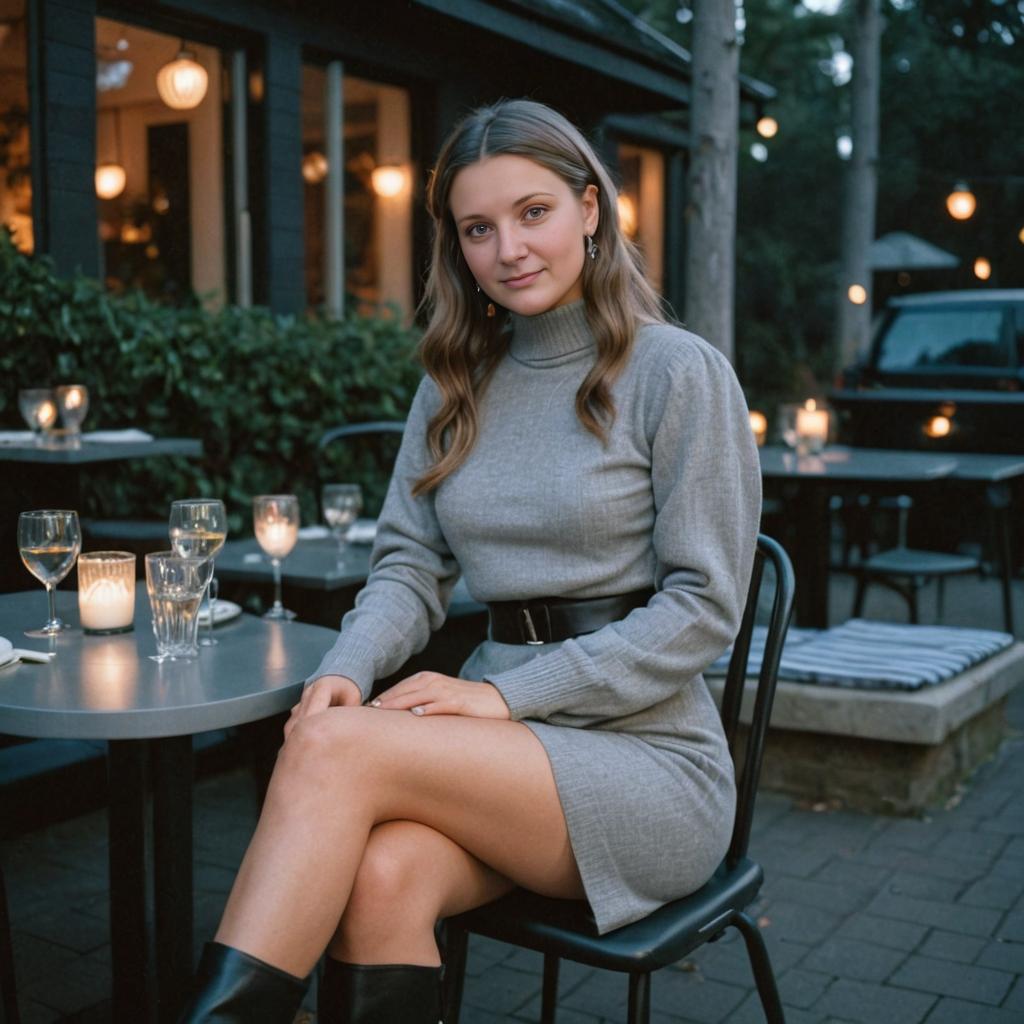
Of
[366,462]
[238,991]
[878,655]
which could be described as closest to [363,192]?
[366,462]

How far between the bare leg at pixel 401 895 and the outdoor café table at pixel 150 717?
0.94 ft

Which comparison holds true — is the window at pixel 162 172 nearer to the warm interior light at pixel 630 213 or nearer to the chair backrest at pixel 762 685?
the warm interior light at pixel 630 213

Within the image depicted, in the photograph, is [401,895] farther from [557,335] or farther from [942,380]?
[942,380]

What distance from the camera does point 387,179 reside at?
27.5ft

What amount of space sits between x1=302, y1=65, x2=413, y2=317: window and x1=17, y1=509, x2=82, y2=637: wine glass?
5457mm

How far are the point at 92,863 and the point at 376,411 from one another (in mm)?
2873

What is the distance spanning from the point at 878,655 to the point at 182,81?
4.85 metres

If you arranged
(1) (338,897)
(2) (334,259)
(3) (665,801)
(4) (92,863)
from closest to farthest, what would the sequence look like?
(1) (338,897)
(3) (665,801)
(4) (92,863)
(2) (334,259)

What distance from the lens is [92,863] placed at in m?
3.67

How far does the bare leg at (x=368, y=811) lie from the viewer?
1.72 meters

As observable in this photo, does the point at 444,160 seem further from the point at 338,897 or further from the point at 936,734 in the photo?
the point at 936,734

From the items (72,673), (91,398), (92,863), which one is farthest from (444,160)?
(91,398)

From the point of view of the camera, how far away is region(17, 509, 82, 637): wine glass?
7.38ft

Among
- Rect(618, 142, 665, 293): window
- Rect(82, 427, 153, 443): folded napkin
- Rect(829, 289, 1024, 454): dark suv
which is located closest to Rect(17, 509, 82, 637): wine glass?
Rect(82, 427, 153, 443): folded napkin
